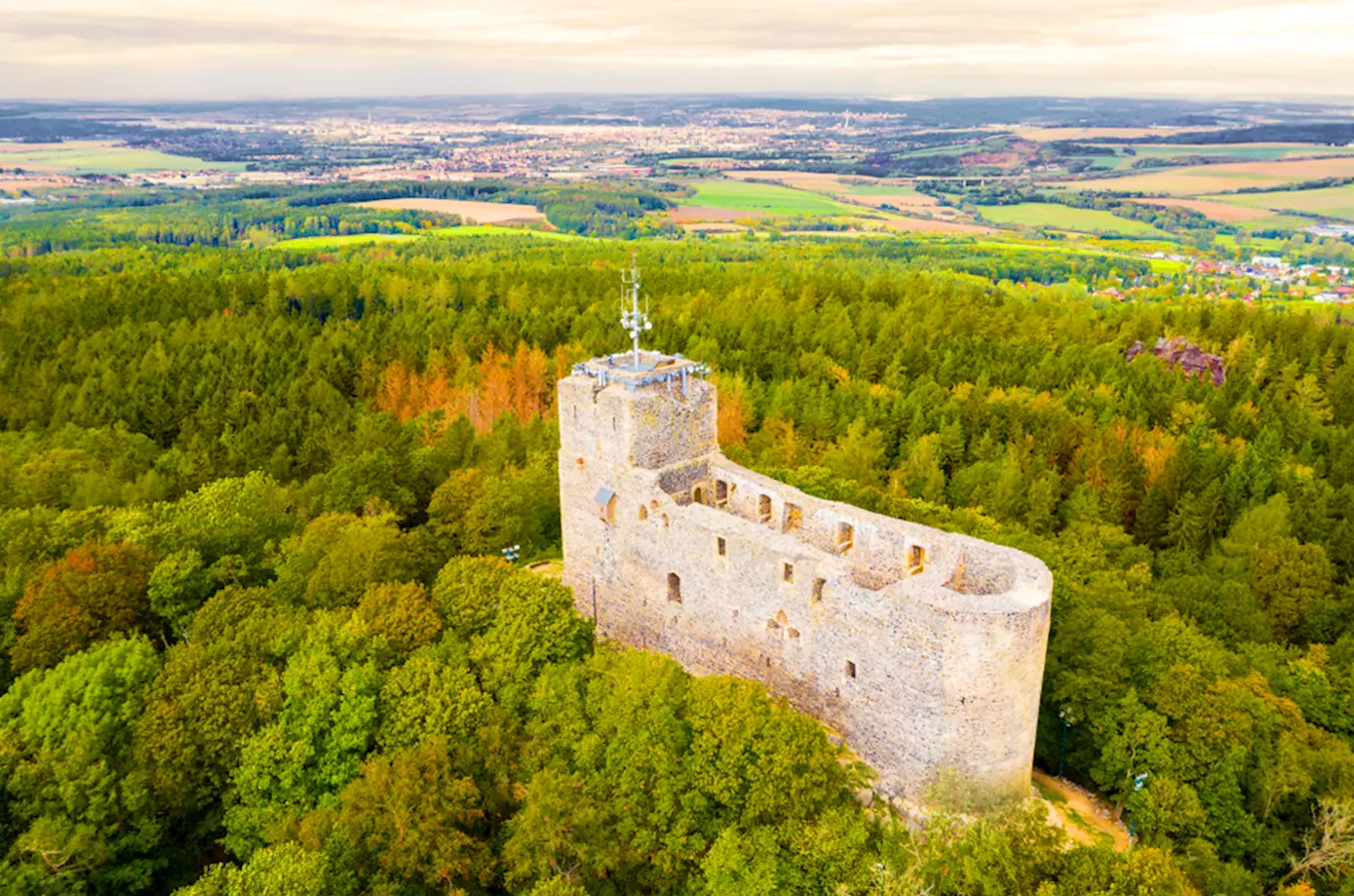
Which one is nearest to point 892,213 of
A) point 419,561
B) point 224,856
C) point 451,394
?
point 451,394

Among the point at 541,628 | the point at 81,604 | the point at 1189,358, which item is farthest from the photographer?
the point at 1189,358

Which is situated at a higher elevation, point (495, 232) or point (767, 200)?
point (767, 200)

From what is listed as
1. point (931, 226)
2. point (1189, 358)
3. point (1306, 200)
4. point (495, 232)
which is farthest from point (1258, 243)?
point (495, 232)

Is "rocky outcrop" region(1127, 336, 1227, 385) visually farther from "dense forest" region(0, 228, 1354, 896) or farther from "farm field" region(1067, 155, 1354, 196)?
"farm field" region(1067, 155, 1354, 196)

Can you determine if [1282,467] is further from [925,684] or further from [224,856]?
[224,856]

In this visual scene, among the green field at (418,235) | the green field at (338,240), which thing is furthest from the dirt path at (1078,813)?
the green field at (418,235)

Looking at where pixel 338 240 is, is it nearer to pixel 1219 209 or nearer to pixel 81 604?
pixel 81 604
